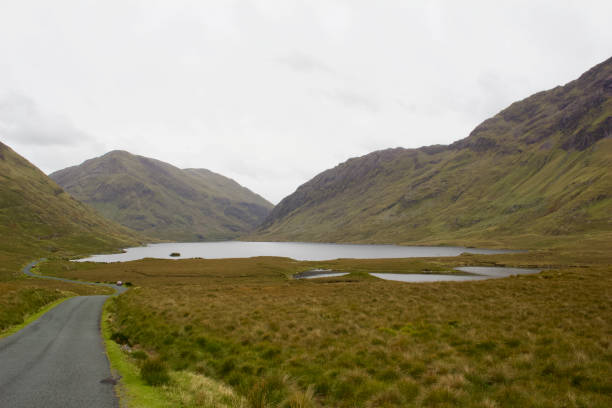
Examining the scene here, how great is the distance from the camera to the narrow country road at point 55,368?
9750 millimetres

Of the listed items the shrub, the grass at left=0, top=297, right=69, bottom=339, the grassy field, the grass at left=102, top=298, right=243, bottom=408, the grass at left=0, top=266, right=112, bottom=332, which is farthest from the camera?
the grass at left=0, top=266, right=112, bottom=332

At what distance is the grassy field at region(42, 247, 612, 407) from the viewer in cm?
1005

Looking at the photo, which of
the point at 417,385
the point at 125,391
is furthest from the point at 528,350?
the point at 125,391

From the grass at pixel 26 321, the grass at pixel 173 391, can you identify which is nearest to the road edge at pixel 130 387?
the grass at pixel 173 391

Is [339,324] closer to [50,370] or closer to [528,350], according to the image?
[528,350]

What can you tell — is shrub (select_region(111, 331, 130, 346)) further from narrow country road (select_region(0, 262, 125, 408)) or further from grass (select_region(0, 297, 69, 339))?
grass (select_region(0, 297, 69, 339))

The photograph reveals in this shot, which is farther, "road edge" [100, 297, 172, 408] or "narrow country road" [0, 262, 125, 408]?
"narrow country road" [0, 262, 125, 408]

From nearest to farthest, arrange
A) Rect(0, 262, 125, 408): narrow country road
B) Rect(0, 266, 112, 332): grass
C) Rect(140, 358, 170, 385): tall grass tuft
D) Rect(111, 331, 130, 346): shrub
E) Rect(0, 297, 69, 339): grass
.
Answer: Rect(0, 262, 125, 408): narrow country road
Rect(140, 358, 170, 385): tall grass tuft
Rect(111, 331, 130, 346): shrub
Rect(0, 297, 69, 339): grass
Rect(0, 266, 112, 332): grass

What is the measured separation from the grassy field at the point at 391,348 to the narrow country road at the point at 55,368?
173 cm


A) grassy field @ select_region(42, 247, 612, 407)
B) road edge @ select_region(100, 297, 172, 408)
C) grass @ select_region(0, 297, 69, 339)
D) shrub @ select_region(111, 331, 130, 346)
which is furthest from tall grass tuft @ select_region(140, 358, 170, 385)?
grass @ select_region(0, 297, 69, 339)

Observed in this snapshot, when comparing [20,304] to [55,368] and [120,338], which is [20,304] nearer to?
[120,338]

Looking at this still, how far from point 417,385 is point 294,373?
4.36 meters

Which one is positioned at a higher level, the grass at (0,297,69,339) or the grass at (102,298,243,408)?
the grass at (102,298,243,408)

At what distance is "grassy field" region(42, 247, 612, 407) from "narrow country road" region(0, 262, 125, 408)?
1.73 meters
